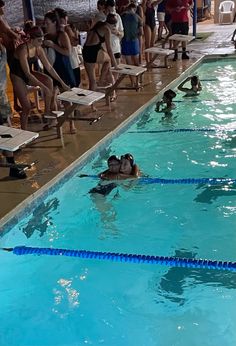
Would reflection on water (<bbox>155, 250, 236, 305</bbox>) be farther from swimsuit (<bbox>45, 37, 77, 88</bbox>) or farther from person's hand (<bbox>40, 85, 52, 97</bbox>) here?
swimsuit (<bbox>45, 37, 77, 88</bbox>)

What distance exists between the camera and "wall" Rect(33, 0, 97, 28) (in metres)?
11.4

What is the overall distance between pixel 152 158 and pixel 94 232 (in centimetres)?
242

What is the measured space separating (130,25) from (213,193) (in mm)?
5894

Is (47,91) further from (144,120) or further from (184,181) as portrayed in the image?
(144,120)

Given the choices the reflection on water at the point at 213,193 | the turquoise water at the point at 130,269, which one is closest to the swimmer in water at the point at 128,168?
the turquoise water at the point at 130,269

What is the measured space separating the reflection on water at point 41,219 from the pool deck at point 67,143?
0.78ft

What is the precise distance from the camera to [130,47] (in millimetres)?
11461

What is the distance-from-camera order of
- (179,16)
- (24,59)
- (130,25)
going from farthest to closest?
1. (179,16)
2. (130,25)
3. (24,59)

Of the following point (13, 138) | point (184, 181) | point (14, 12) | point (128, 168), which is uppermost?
point (14, 12)

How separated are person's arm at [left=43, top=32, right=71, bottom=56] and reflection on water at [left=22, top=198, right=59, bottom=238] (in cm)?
287

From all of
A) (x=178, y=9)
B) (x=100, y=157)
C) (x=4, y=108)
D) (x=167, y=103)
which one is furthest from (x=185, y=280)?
(x=178, y=9)

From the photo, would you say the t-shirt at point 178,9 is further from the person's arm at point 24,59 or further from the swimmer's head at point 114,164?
the swimmer's head at point 114,164

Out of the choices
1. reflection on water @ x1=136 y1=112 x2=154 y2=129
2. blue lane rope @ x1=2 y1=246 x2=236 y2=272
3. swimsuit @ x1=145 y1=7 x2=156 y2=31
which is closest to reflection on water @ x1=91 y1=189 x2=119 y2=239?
blue lane rope @ x1=2 y1=246 x2=236 y2=272

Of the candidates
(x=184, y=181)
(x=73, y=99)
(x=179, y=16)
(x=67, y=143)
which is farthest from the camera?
(x=179, y=16)
